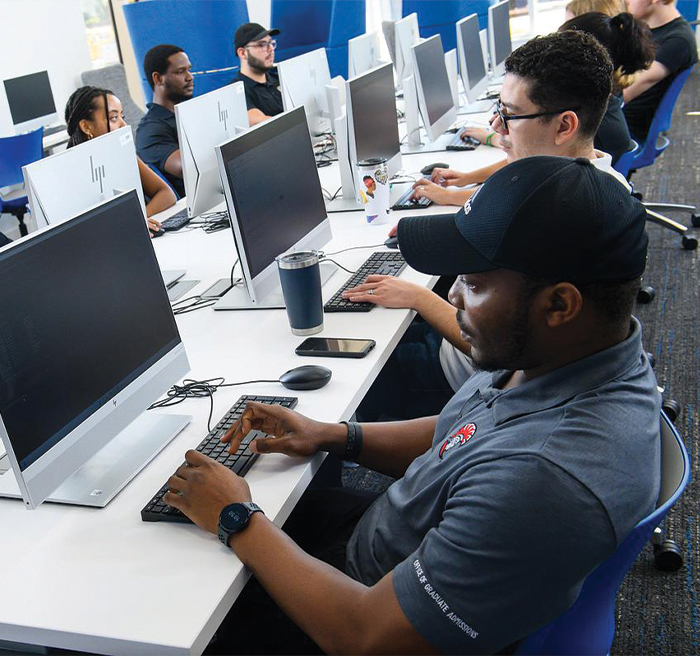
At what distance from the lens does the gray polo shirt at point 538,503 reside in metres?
0.88

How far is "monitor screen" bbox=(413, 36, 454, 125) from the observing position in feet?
11.6

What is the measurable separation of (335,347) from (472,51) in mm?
3374

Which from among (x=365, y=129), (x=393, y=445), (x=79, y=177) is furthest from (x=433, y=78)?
(x=393, y=445)

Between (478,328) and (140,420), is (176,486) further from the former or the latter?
(478,328)

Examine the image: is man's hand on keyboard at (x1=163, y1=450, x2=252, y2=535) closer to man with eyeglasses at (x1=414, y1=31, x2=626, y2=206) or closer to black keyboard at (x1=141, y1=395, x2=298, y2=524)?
black keyboard at (x1=141, y1=395, x2=298, y2=524)

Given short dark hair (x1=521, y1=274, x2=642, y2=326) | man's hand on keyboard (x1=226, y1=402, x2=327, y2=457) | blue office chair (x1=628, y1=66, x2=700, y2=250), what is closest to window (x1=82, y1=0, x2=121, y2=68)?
blue office chair (x1=628, y1=66, x2=700, y2=250)

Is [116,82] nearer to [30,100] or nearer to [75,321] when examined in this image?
[30,100]

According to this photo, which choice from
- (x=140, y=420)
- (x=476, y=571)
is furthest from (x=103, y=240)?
(x=476, y=571)

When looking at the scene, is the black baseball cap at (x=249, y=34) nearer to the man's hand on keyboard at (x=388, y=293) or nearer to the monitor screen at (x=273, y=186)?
the monitor screen at (x=273, y=186)

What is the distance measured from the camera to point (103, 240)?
1.38 m

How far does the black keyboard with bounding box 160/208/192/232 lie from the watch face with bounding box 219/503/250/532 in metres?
1.99

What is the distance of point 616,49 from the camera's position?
3199mm

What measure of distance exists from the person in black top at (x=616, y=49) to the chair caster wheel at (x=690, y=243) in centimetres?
104

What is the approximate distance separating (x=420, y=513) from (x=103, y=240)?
0.72 metres
